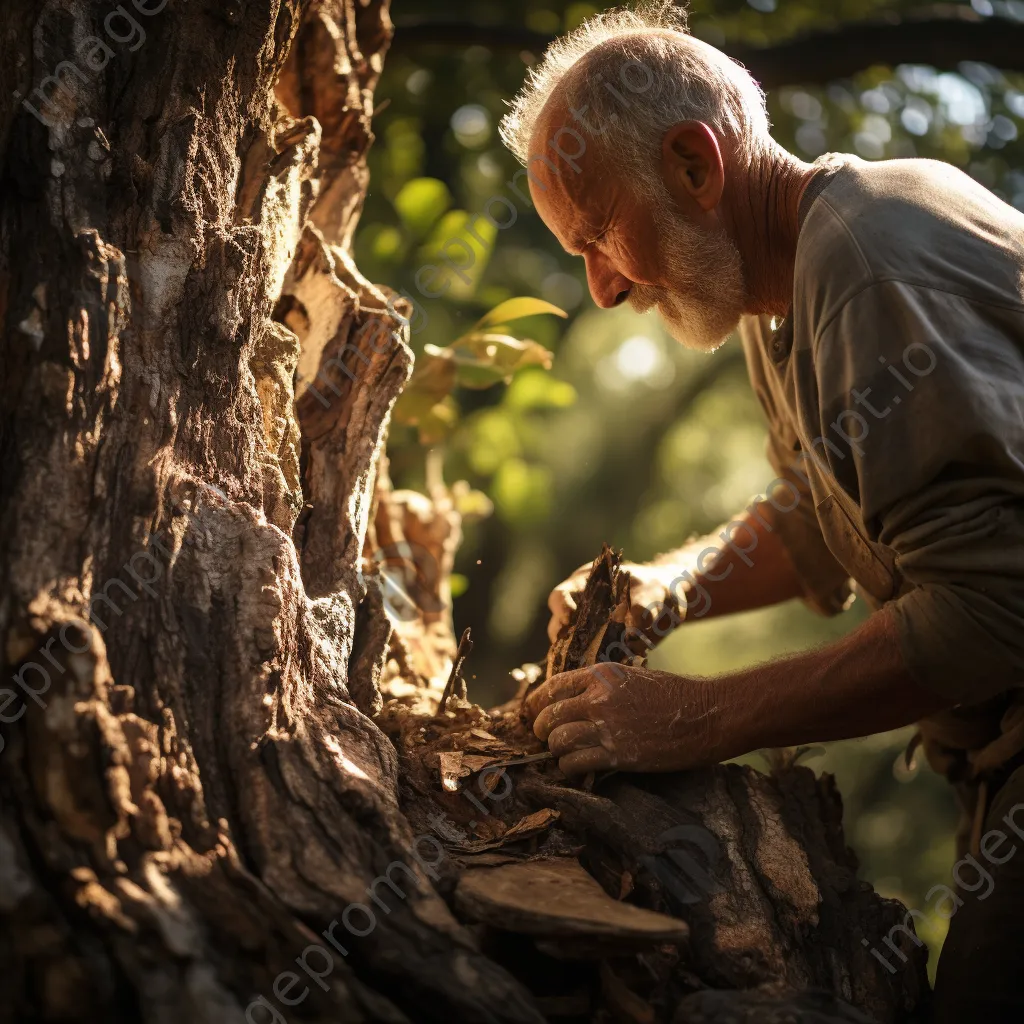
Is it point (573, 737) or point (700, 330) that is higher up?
point (700, 330)

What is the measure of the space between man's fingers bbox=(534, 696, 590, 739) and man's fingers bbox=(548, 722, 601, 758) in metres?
0.02

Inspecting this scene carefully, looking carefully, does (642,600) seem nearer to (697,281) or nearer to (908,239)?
(697,281)

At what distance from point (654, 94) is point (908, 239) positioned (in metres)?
0.68

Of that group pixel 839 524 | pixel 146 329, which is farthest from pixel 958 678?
pixel 146 329

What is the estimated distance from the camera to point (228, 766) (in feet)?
4.58

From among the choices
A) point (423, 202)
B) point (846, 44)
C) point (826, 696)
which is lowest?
point (826, 696)

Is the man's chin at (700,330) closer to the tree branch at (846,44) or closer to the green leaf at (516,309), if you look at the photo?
the green leaf at (516,309)

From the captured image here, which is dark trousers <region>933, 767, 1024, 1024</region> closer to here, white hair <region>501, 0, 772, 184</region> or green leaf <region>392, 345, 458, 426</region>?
white hair <region>501, 0, 772, 184</region>

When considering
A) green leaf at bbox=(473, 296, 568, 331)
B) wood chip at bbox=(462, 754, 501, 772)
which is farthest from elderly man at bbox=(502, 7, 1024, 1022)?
green leaf at bbox=(473, 296, 568, 331)

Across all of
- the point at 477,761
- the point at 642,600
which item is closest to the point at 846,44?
the point at 642,600

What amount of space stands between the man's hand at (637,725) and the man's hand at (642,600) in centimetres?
41

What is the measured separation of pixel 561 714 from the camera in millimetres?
1802

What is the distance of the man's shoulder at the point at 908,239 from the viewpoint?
162cm

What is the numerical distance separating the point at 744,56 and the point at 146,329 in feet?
8.11
